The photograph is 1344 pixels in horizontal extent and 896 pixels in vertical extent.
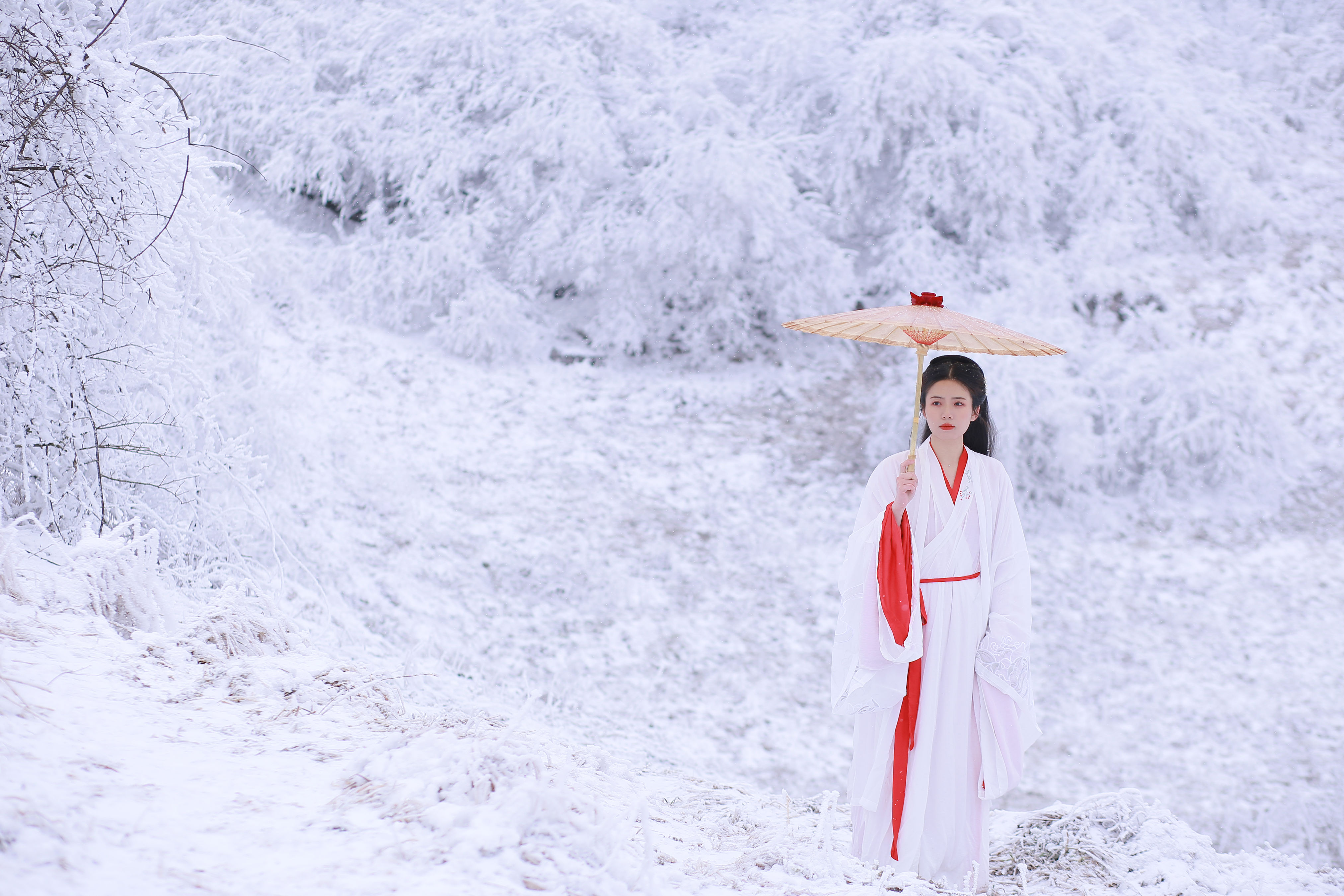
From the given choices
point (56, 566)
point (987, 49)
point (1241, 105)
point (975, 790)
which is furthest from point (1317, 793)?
point (1241, 105)

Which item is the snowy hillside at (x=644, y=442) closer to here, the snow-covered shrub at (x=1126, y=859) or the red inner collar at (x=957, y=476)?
the snow-covered shrub at (x=1126, y=859)

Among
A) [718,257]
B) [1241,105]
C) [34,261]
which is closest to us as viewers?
[34,261]

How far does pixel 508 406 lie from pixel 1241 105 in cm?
1059

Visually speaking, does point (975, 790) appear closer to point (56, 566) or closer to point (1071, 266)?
point (56, 566)

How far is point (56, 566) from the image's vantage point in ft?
9.27

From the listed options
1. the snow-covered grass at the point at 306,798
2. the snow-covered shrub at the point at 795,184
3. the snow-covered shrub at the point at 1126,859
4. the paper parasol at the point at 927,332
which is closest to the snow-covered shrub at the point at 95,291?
the snow-covered grass at the point at 306,798

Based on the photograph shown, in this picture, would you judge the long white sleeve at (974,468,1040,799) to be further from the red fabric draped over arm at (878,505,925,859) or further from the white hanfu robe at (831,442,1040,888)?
the red fabric draped over arm at (878,505,925,859)

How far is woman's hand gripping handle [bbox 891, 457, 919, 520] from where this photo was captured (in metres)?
2.80

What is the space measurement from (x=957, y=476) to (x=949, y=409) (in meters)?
0.22

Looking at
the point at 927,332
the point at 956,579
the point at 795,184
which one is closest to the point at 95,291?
the point at 927,332

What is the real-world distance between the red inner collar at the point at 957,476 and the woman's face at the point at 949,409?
6cm

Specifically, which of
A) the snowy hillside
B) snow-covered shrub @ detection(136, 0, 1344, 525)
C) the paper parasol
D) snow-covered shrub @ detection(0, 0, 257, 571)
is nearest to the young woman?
the paper parasol

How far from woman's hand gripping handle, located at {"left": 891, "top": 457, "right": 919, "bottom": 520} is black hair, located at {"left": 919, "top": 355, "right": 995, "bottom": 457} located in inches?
8.6

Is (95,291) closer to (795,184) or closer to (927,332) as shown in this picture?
(927,332)
